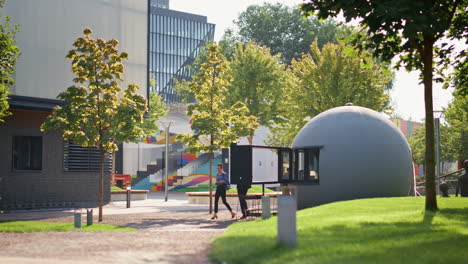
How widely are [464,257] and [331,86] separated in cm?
2923

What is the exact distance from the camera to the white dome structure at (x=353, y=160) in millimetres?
21219

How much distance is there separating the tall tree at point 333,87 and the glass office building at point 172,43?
81075 millimetres

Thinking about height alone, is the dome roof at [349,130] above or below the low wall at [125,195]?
above

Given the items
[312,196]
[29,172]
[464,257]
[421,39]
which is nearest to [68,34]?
[29,172]

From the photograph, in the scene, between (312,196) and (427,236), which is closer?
(427,236)

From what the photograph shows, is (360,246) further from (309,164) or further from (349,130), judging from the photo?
(309,164)

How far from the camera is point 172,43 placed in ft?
411

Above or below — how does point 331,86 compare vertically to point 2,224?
above

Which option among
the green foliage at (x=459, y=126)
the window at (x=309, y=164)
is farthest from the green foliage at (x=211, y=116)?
the green foliage at (x=459, y=126)

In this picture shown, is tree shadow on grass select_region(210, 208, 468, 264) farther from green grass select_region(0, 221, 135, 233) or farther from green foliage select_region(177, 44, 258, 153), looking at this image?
green foliage select_region(177, 44, 258, 153)

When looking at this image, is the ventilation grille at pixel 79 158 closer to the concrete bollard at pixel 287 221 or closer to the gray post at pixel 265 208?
the gray post at pixel 265 208

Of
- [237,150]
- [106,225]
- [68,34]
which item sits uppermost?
[68,34]

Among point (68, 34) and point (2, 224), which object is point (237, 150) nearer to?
point (2, 224)

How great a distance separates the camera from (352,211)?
1667 centimetres
